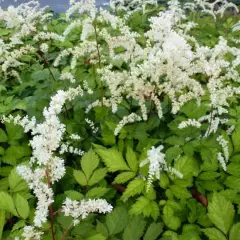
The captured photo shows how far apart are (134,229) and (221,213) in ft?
2.00

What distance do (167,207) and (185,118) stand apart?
93cm

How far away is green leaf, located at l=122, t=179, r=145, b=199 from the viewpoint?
8.10 feet

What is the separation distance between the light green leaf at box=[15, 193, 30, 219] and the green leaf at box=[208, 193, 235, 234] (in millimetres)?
1241

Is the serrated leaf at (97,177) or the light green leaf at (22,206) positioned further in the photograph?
the serrated leaf at (97,177)

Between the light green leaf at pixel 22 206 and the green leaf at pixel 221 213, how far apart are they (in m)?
1.24

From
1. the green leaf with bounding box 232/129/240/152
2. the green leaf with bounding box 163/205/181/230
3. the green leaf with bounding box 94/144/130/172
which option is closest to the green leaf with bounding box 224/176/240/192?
the green leaf with bounding box 232/129/240/152

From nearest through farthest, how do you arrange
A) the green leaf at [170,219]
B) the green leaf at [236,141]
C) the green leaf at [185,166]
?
the green leaf at [170,219] < the green leaf at [185,166] < the green leaf at [236,141]

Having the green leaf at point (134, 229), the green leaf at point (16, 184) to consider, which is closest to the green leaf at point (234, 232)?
the green leaf at point (134, 229)

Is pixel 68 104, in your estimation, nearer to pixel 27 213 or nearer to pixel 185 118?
pixel 185 118

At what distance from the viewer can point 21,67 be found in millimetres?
4801

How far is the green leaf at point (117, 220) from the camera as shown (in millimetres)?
2355

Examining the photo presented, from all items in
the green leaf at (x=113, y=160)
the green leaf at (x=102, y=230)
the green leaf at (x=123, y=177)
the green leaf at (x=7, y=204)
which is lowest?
the green leaf at (x=102, y=230)

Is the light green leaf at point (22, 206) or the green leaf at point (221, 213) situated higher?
the light green leaf at point (22, 206)

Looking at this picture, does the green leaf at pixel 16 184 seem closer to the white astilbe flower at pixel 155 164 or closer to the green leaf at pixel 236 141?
the white astilbe flower at pixel 155 164
